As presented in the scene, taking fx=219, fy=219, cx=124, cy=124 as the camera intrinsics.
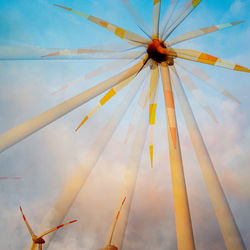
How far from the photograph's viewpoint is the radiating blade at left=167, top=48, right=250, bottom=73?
10.2 m

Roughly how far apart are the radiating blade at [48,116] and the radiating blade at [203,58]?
3535 millimetres

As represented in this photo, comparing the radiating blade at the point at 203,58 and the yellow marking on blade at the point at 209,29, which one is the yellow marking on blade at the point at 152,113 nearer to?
the radiating blade at the point at 203,58

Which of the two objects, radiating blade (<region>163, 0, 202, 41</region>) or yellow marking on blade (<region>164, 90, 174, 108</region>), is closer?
yellow marking on blade (<region>164, 90, 174, 108</region>)

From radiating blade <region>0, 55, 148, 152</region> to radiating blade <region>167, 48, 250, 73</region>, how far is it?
139 inches

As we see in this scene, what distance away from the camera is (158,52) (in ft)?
39.2

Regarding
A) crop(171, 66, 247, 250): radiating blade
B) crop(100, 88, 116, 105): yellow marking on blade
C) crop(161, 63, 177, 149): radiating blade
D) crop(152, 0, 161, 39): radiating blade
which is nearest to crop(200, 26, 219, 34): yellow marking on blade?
crop(152, 0, 161, 39): radiating blade

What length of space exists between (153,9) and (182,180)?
9.22 metres

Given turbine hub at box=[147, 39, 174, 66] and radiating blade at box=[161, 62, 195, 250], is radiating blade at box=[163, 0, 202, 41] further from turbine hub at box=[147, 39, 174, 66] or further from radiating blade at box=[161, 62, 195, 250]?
radiating blade at box=[161, 62, 195, 250]

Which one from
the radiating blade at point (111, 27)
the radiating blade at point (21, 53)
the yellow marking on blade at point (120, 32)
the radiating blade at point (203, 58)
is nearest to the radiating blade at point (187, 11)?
the radiating blade at point (203, 58)

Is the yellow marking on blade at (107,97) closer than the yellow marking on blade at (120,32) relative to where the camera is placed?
No

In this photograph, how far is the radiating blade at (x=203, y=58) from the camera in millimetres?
10214

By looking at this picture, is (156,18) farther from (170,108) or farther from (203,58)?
(170,108)

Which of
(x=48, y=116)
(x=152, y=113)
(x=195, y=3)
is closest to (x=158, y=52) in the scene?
(x=195, y=3)

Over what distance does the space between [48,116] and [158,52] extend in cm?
688
